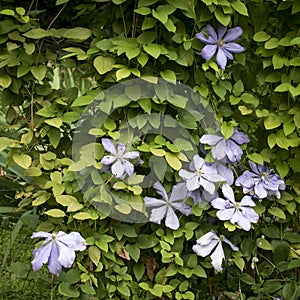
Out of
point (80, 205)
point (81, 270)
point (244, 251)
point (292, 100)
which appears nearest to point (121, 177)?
point (80, 205)

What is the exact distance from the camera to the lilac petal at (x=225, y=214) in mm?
1717

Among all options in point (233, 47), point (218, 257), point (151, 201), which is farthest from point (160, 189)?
point (233, 47)

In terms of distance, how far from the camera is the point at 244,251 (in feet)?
5.97

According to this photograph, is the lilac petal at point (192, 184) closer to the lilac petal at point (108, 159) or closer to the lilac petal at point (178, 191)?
the lilac petal at point (178, 191)

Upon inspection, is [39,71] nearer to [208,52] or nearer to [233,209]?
[208,52]

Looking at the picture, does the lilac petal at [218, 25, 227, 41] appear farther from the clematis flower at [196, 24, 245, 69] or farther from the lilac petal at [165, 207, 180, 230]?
the lilac petal at [165, 207, 180, 230]

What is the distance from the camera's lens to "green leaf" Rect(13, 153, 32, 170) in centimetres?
164

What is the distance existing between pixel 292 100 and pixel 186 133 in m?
0.35

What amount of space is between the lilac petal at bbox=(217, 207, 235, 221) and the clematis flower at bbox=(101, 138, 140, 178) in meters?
0.30

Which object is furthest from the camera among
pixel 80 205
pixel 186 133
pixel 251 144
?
pixel 251 144

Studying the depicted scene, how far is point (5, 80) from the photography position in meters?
1.67

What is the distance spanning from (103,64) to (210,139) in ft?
1.25

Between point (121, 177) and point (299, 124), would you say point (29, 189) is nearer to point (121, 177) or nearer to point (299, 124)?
point (121, 177)

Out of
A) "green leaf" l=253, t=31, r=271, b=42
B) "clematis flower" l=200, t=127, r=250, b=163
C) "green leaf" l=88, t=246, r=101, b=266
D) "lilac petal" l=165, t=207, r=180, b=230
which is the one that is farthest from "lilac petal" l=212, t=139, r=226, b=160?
"green leaf" l=88, t=246, r=101, b=266
